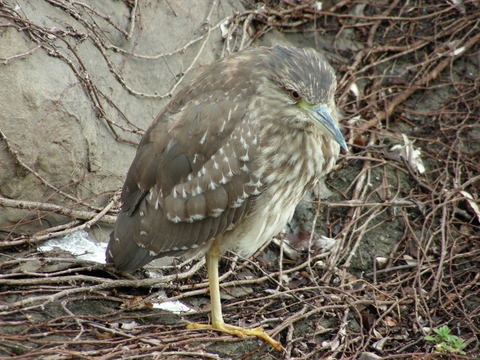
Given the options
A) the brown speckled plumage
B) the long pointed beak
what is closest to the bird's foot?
the brown speckled plumage

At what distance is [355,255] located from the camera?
5.72 metres

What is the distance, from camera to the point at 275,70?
14.1 ft

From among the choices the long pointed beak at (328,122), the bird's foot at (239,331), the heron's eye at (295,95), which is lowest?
the bird's foot at (239,331)

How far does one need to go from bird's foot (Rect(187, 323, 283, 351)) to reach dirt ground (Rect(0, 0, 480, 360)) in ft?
0.18

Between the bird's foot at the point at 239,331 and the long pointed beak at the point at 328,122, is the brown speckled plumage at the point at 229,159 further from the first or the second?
the bird's foot at the point at 239,331

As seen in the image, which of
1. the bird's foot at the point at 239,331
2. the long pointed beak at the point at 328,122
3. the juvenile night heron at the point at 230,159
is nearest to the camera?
the long pointed beak at the point at 328,122

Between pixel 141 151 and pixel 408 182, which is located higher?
pixel 141 151

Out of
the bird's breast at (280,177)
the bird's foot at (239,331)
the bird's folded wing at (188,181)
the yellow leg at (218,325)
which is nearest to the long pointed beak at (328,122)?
the bird's breast at (280,177)

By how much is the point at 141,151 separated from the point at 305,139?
3.61ft

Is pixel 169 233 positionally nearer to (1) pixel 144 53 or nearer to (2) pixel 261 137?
(2) pixel 261 137

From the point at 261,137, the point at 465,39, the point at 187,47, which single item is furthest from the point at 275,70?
the point at 465,39

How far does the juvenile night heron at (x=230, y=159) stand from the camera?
4.30 metres

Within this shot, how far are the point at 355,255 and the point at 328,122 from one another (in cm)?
190

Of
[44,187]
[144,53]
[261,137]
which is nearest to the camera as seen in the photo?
[261,137]
